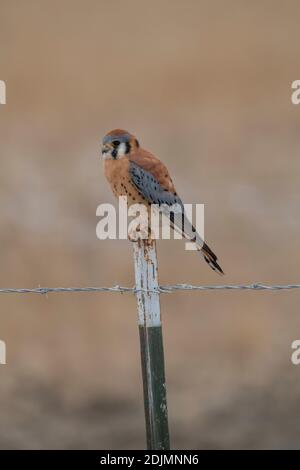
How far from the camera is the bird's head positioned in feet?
20.1

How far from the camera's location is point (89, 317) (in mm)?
9930

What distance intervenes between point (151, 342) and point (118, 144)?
161 cm

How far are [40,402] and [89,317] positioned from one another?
30.3 inches

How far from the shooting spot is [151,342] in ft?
16.0

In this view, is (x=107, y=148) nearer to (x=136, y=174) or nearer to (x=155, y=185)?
(x=136, y=174)

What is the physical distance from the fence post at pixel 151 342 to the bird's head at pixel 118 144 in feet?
4.31

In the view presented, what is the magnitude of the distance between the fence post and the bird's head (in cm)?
131

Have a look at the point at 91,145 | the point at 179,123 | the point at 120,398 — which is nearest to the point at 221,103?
the point at 179,123

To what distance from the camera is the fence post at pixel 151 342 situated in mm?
4863
